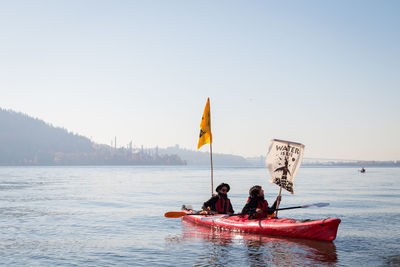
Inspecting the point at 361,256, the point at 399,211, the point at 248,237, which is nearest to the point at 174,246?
the point at 248,237

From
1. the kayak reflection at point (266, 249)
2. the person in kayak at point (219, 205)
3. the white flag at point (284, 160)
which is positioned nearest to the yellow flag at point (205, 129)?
the person in kayak at point (219, 205)

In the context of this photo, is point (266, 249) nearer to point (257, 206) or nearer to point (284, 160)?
point (257, 206)

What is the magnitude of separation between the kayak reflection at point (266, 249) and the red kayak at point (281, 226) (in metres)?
0.23

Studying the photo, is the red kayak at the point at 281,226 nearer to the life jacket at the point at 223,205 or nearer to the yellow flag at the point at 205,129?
the life jacket at the point at 223,205

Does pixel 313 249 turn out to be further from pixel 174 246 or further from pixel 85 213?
pixel 85 213

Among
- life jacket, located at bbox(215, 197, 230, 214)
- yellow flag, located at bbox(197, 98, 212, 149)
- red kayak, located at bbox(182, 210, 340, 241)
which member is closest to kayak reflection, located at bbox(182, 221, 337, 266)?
red kayak, located at bbox(182, 210, 340, 241)

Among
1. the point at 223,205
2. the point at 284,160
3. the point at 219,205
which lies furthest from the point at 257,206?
the point at 219,205

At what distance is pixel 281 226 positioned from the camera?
1485 cm

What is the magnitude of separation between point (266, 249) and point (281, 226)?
1430 millimetres

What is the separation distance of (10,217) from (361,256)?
17751 millimetres

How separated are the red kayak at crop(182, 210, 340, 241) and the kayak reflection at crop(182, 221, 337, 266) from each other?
0.23 m

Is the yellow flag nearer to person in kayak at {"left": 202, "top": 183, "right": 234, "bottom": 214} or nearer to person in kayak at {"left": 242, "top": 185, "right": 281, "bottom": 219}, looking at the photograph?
person in kayak at {"left": 202, "top": 183, "right": 234, "bottom": 214}

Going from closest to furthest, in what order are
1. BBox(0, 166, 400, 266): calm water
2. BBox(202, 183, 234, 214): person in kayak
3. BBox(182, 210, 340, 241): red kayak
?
1. BBox(0, 166, 400, 266): calm water
2. BBox(182, 210, 340, 241): red kayak
3. BBox(202, 183, 234, 214): person in kayak

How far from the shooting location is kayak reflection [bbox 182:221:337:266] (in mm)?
12250
